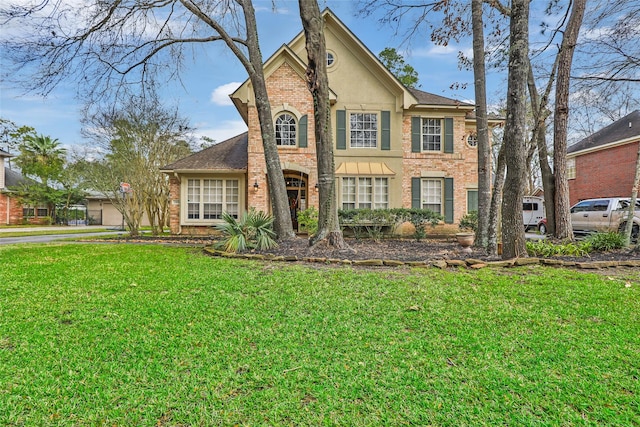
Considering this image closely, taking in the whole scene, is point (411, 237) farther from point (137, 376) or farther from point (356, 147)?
point (137, 376)

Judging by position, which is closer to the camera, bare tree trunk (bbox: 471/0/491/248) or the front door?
bare tree trunk (bbox: 471/0/491/248)

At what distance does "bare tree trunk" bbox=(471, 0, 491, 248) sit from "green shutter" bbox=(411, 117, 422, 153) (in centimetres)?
594

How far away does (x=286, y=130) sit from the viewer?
15.4m

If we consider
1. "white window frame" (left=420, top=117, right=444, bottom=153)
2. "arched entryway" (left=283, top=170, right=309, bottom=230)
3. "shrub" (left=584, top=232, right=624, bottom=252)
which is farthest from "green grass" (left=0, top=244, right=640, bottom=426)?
"white window frame" (left=420, top=117, right=444, bottom=153)

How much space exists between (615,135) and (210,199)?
24.2 meters

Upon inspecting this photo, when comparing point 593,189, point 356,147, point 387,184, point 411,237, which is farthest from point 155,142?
point 593,189

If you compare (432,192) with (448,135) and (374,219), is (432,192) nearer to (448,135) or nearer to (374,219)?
(448,135)

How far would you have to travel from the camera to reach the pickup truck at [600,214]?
42.7 ft

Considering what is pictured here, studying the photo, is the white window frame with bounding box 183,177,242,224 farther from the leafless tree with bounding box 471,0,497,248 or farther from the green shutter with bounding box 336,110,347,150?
the leafless tree with bounding box 471,0,497,248

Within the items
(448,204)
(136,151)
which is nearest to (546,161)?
(448,204)

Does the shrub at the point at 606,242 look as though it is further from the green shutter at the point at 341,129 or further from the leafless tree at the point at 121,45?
the green shutter at the point at 341,129

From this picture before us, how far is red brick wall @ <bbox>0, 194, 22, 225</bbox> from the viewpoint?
29.2 meters

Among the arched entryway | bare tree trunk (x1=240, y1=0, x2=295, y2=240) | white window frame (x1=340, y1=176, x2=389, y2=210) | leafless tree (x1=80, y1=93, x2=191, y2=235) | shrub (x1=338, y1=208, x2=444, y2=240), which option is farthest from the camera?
leafless tree (x1=80, y1=93, x2=191, y2=235)

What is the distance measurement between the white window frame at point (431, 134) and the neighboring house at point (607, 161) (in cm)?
1176
